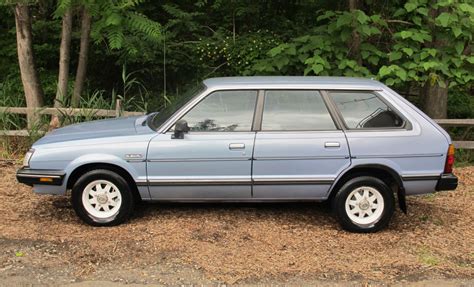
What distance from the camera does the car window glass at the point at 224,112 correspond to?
5246 millimetres

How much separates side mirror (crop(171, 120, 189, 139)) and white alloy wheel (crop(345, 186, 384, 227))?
1.83m

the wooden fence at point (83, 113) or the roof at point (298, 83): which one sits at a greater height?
the roof at point (298, 83)

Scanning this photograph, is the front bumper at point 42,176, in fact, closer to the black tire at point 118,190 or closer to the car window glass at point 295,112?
the black tire at point 118,190

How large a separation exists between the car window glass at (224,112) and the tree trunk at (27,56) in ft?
18.6

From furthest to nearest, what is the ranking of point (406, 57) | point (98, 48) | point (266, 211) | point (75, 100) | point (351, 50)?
1. point (98, 48)
2. point (75, 100)
3. point (351, 50)
4. point (406, 57)
5. point (266, 211)

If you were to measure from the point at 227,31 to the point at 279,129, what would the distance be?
26.2 ft

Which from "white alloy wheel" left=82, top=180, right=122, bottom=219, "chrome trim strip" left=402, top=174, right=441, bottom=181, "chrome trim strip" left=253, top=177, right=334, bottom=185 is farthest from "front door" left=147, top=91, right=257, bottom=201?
"chrome trim strip" left=402, top=174, right=441, bottom=181

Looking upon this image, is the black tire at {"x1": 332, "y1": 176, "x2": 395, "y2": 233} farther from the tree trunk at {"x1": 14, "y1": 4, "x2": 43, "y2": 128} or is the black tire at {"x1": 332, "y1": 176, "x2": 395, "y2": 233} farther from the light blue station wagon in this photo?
the tree trunk at {"x1": 14, "y1": 4, "x2": 43, "y2": 128}

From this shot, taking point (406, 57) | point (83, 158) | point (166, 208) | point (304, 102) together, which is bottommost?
point (166, 208)

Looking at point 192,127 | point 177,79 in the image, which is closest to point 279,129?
point 192,127

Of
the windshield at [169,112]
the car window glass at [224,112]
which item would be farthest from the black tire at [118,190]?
the car window glass at [224,112]

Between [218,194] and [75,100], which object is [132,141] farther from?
[75,100]

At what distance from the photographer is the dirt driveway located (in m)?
4.33

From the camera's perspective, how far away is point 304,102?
5332 mm
